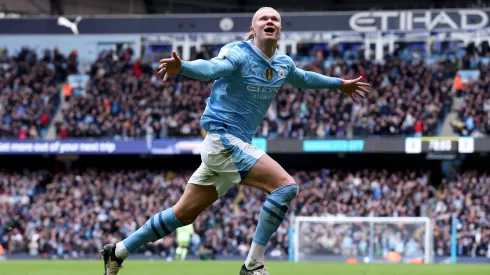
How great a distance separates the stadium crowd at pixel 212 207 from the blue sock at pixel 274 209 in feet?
64.7

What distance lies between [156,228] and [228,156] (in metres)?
0.99

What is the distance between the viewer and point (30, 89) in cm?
3756

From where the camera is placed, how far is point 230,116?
26.6ft

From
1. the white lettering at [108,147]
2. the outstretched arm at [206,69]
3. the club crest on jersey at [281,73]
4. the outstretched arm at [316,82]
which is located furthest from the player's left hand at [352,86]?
the white lettering at [108,147]

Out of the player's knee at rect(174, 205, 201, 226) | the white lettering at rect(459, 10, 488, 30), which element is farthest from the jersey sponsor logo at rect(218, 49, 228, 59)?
the white lettering at rect(459, 10, 488, 30)

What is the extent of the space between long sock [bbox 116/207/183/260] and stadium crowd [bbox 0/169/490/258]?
19.7 metres

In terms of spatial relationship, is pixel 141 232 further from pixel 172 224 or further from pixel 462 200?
pixel 462 200

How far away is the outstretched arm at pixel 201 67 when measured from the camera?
7121mm

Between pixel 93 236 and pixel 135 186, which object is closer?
pixel 93 236

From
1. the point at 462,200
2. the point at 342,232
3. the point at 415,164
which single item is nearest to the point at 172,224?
the point at 342,232

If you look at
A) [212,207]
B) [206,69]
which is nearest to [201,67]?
[206,69]

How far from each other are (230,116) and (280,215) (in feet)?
3.27

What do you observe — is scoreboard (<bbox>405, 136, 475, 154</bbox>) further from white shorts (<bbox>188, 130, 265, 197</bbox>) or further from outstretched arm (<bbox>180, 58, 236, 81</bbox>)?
outstretched arm (<bbox>180, 58, 236, 81</bbox>)

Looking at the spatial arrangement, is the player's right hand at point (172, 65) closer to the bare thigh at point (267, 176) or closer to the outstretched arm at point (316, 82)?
the bare thigh at point (267, 176)
